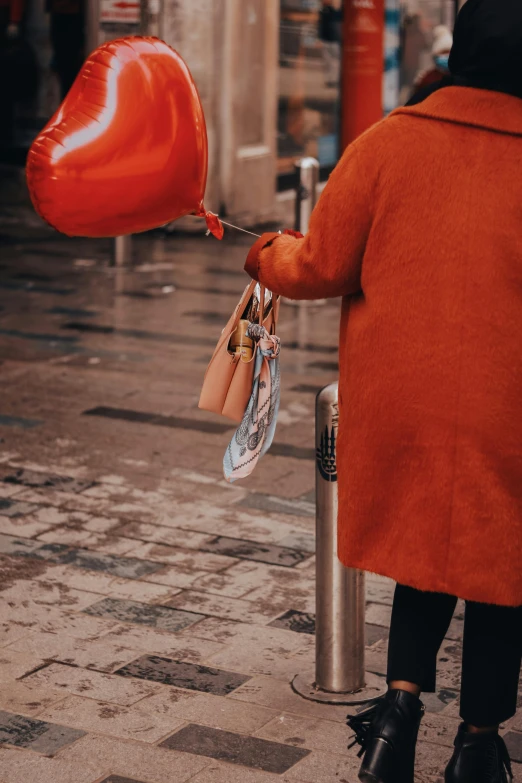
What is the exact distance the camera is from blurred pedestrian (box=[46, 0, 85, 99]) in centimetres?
1456

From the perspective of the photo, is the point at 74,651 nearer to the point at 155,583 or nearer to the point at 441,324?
the point at 155,583

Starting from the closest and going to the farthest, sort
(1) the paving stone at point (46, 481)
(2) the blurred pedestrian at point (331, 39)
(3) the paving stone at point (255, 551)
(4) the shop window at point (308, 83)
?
(3) the paving stone at point (255, 551), (1) the paving stone at point (46, 481), (4) the shop window at point (308, 83), (2) the blurred pedestrian at point (331, 39)

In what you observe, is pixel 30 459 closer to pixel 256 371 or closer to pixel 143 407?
pixel 143 407

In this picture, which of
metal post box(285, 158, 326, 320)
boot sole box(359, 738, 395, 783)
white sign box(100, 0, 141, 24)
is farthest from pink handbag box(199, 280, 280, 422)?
white sign box(100, 0, 141, 24)

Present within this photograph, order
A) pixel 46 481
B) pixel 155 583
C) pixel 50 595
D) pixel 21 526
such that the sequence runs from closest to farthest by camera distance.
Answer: pixel 50 595 < pixel 155 583 < pixel 21 526 < pixel 46 481

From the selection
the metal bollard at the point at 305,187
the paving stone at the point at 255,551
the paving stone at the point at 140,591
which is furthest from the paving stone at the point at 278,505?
the metal bollard at the point at 305,187

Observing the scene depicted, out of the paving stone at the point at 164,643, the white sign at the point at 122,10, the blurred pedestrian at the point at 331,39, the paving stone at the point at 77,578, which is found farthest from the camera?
the blurred pedestrian at the point at 331,39

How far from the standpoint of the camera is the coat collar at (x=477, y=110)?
9.13ft

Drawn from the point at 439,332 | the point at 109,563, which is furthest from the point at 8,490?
the point at 439,332

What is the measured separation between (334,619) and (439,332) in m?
1.15

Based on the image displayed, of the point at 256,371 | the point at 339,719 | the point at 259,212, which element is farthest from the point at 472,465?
the point at 259,212

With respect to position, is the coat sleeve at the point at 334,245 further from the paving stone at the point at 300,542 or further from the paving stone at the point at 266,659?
the paving stone at the point at 300,542

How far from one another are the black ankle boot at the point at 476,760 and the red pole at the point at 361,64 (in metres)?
13.4

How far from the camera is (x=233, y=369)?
3.40 meters
